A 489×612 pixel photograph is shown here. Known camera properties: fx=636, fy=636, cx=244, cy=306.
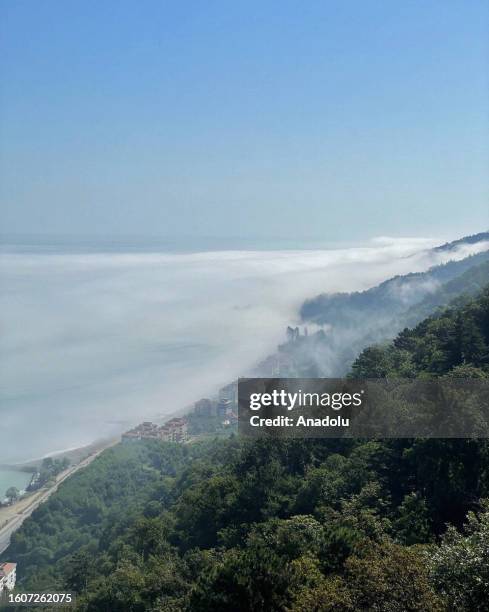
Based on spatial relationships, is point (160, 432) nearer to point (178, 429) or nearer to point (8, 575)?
point (178, 429)

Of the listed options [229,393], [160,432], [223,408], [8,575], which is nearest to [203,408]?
[223,408]

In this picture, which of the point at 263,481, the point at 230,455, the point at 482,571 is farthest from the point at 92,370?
the point at 482,571

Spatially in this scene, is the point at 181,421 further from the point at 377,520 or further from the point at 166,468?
the point at 377,520

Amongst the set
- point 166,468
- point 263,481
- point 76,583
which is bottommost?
point 166,468

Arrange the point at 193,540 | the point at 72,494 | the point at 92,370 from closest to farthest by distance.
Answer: the point at 193,540 → the point at 72,494 → the point at 92,370

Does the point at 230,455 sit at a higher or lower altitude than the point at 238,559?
lower

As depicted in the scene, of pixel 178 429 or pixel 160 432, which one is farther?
pixel 178 429

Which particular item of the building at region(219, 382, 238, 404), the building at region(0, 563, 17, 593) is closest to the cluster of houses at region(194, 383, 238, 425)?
the building at region(219, 382, 238, 404)
